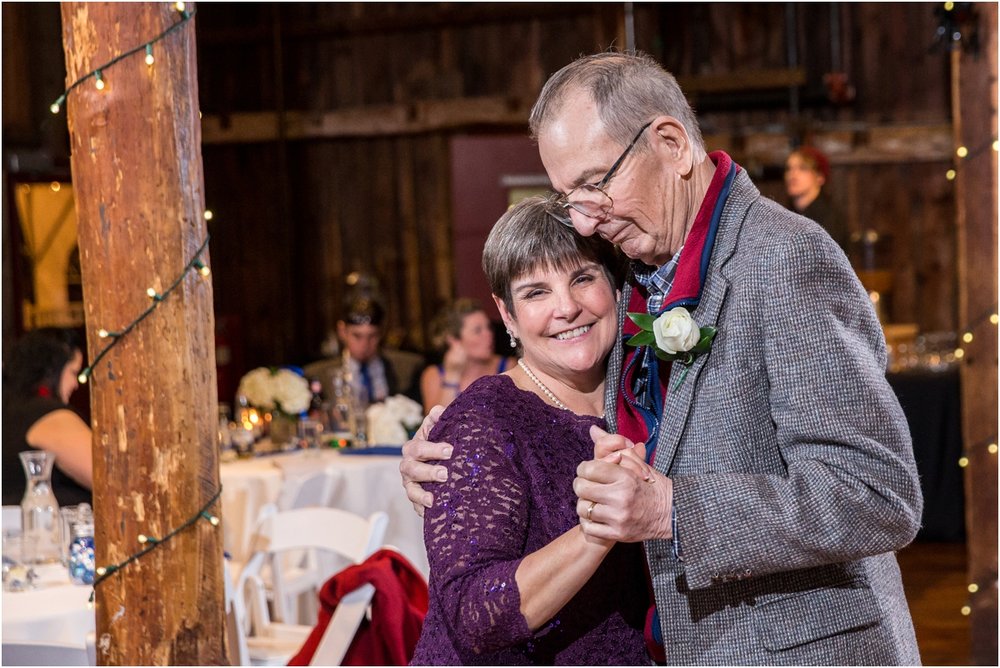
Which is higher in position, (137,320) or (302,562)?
(137,320)

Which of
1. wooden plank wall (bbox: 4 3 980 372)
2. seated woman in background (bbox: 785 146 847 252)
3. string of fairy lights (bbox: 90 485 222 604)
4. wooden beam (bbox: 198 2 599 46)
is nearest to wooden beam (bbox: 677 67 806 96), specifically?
wooden plank wall (bbox: 4 3 980 372)

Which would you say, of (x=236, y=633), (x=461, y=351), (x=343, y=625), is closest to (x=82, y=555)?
(x=236, y=633)

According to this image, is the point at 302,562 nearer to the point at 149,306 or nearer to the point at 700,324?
the point at 149,306

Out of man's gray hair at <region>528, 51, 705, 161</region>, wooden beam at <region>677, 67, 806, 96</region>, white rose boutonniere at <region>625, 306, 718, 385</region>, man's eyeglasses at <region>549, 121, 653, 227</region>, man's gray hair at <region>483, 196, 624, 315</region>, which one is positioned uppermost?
wooden beam at <region>677, 67, 806, 96</region>

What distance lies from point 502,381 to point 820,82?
7933mm

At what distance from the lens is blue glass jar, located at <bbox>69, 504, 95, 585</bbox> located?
3393 mm

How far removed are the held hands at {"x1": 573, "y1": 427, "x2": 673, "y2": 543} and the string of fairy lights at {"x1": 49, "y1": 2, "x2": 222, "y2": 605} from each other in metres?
1.25

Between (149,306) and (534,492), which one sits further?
(149,306)

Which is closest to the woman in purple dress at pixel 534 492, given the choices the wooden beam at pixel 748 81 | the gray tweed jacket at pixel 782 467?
the gray tweed jacket at pixel 782 467

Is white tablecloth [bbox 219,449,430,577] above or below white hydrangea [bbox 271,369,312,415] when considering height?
below

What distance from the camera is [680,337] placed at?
163cm

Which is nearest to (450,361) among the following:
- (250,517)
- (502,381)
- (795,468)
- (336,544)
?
(250,517)

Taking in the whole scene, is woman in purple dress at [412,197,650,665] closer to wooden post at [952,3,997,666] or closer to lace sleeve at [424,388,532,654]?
lace sleeve at [424,388,532,654]

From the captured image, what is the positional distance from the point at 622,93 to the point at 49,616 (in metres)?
2.31
